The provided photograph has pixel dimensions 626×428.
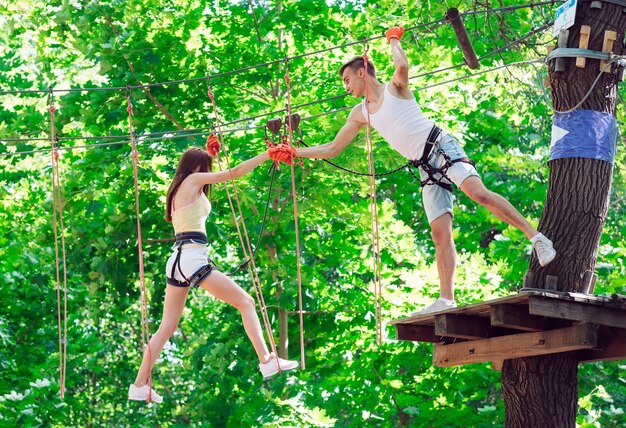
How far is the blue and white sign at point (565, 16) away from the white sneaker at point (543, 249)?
147cm

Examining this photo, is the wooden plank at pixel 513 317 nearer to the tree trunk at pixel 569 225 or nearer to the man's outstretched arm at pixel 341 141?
the tree trunk at pixel 569 225

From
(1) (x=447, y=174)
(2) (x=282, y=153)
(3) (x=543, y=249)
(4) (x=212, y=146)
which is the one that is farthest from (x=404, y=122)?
(4) (x=212, y=146)

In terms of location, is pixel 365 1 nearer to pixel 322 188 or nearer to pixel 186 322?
pixel 322 188

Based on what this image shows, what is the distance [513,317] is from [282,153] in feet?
5.61

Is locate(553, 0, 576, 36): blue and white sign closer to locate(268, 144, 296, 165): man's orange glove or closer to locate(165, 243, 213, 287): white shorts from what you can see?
locate(268, 144, 296, 165): man's orange glove

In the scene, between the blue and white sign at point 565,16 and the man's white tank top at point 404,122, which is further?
the blue and white sign at point 565,16

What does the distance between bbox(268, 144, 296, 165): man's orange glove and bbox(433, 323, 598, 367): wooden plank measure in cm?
168

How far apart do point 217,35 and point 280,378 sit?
4199mm

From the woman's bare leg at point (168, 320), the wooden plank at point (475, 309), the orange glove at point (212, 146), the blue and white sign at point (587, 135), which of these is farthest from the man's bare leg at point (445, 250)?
the woman's bare leg at point (168, 320)

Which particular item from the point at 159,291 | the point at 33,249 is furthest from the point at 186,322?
the point at 159,291

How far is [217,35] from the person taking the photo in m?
13.6

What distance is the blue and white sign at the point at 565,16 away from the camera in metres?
7.07

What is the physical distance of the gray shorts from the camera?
661cm

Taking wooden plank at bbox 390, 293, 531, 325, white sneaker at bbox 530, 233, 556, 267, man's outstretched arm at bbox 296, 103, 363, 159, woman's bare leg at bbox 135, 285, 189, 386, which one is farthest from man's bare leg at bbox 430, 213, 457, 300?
woman's bare leg at bbox 135, 285, 189, 386
